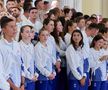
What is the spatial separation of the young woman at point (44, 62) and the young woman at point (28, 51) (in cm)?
22

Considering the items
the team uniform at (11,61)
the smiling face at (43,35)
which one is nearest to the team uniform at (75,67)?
the smiling face at (43,35)

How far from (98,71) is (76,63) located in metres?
0.43

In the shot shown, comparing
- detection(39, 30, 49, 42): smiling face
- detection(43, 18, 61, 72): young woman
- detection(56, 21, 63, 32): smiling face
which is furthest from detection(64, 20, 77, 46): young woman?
detection(39, 30, 49, 42): smiling face

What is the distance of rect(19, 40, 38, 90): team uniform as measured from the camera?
12.6ft

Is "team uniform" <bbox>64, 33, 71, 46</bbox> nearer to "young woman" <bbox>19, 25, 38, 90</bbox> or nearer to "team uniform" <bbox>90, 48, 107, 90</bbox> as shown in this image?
"team uniform" <bbox>90, 48, 107, 90</bbox>

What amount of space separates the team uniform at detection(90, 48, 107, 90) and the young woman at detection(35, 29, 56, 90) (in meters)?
0.66

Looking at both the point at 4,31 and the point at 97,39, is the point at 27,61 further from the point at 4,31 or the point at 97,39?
the point at 97,39

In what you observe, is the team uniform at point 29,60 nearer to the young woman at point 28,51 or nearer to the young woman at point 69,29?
the young woman at point 28,51

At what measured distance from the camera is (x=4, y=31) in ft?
10.8

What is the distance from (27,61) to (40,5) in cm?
153

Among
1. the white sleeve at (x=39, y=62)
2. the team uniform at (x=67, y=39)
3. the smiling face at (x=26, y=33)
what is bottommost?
the white sleeve at (x=39, y=62)

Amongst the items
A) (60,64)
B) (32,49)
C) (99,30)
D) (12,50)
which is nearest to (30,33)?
(32,49)

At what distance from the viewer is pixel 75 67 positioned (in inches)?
173

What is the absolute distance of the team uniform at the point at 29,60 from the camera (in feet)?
12.6
